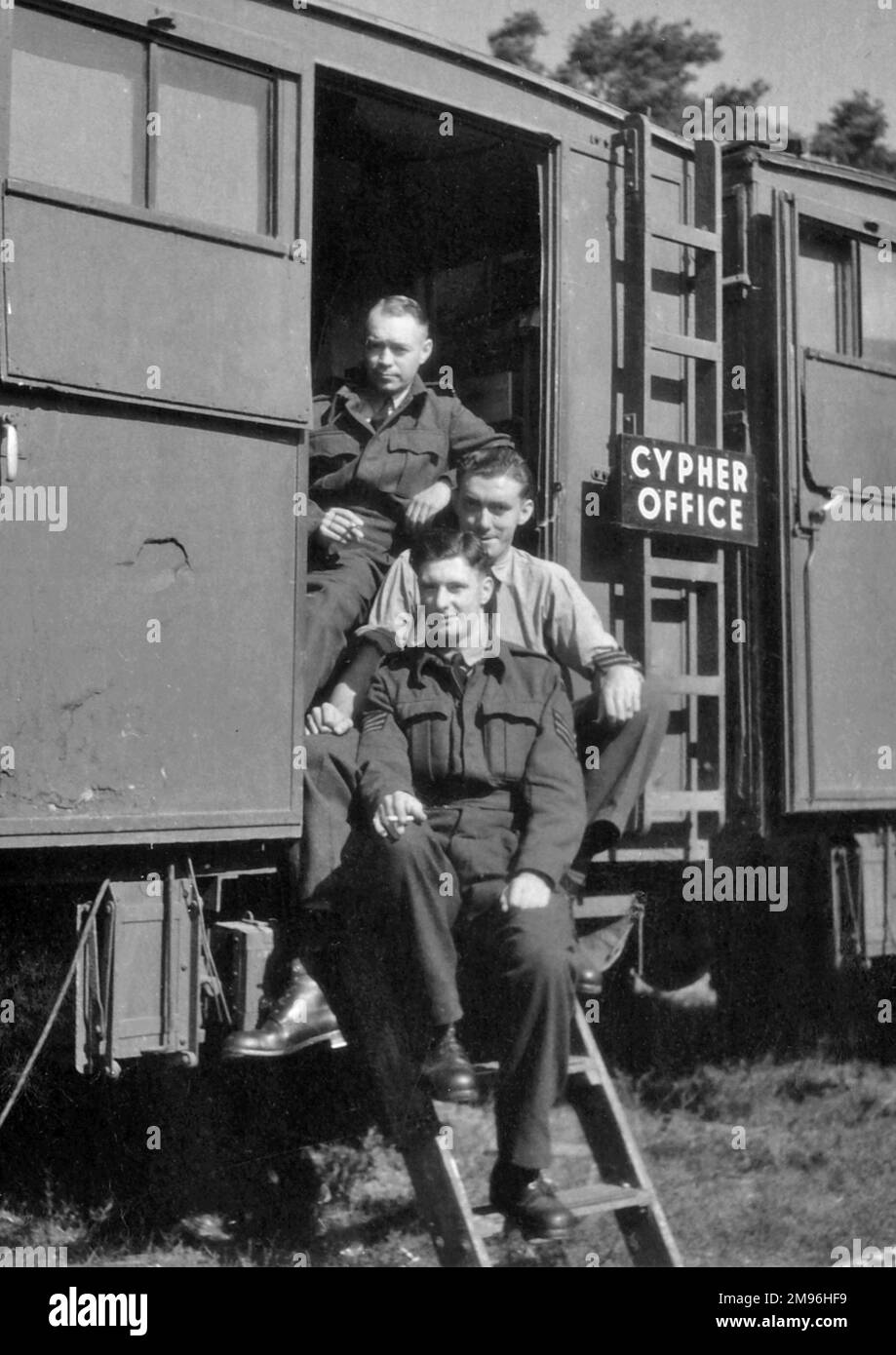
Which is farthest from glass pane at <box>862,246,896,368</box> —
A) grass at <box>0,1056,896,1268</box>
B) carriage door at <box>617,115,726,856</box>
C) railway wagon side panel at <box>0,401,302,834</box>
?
grass at <box>0,1056,896,1268</box>

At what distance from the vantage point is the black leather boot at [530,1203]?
3746mm

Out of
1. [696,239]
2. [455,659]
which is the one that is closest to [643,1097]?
[455,659]

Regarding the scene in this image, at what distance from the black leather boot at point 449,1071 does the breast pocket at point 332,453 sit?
1.73m

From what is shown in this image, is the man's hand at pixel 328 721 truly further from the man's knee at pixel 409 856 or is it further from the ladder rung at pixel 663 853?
the ladder rung at pixel 663 853

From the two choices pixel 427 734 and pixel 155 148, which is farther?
pixel 427 734

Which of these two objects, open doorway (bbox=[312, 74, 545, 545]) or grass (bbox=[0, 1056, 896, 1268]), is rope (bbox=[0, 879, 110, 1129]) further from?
open doorway (bbox=[312, 74, 545, 545])

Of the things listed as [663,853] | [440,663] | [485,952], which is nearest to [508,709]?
[440,663]

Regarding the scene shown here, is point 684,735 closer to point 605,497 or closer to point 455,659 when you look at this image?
point 605,497

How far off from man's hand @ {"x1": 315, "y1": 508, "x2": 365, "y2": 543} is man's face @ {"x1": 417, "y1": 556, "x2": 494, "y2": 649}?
39cm

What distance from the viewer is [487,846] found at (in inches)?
158

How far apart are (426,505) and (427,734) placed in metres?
0.85

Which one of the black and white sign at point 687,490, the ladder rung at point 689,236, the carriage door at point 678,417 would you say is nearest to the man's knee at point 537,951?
the carriage door at point 678,417

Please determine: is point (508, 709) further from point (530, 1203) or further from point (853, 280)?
point (853, 280)

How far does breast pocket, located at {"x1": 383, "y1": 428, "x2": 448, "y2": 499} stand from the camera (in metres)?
4.82
